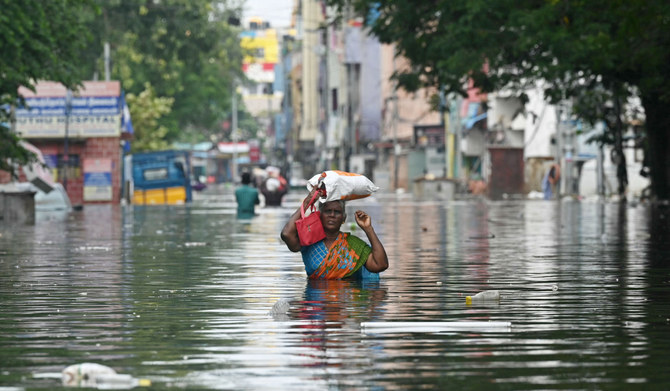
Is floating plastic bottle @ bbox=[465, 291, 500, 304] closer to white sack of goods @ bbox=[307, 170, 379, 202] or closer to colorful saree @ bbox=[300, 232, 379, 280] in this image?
white sack of goods @ bbox=[307, 170, 379, 202]

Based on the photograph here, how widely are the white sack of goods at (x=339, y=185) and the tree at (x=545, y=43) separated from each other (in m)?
13.0

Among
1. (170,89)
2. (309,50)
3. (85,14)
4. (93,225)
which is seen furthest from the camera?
(309,50)

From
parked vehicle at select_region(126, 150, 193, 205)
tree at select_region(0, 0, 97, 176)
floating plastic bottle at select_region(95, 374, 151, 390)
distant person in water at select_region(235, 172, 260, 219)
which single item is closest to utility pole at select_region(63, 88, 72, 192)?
parked vehicle at select_region(126, 150, 193, 205)

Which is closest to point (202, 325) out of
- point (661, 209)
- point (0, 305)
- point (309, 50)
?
point (0, 305)

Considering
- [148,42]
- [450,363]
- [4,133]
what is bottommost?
[450,363]

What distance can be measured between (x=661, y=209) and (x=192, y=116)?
60.5 m

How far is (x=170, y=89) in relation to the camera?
87000 millimetres

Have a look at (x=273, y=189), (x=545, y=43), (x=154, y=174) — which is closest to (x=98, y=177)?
(x=154, y=174)

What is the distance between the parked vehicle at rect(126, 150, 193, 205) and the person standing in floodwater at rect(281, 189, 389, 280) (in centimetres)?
4812

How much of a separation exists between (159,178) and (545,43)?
3273cm

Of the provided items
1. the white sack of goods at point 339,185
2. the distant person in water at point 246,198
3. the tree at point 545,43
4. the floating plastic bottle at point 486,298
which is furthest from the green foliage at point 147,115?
the floating plastic bottle at point 486,298

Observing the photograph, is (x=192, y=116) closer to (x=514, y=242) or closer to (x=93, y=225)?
(x=93, y=225)

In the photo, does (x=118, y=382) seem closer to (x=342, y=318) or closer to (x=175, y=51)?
(x=342, y=318)

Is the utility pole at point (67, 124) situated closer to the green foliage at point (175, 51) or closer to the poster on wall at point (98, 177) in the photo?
the poster on wall at point (98, 177)
